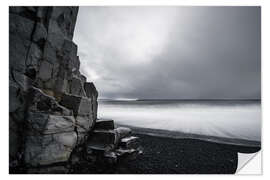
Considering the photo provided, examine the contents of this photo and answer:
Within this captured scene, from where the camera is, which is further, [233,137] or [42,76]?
[233,137]

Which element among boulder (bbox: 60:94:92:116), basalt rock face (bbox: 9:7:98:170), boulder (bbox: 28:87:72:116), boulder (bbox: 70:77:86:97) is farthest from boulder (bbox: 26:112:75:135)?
boulder (bbox: 70:77:86:97)

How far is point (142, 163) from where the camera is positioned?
10.8 ft

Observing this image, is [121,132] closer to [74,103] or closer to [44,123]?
[74,103]

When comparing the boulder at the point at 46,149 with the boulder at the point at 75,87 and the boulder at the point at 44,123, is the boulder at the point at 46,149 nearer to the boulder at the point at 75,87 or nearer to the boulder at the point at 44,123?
the boulder at the point at 44,123

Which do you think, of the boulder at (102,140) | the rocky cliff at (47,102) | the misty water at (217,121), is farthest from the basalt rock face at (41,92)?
the misty water at (217,121)

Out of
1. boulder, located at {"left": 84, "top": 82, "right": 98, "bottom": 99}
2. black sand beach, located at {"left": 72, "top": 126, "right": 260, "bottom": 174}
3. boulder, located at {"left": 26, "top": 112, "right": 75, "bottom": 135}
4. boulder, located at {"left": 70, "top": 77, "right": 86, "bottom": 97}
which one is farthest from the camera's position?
boulder, located at {"left": 84, "top": 82, "right": 98, "bottom": 99}

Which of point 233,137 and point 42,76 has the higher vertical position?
point 42,76

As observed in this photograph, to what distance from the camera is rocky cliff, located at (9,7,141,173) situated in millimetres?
2227

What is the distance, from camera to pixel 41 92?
2449 millimetres

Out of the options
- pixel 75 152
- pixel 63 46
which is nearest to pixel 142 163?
pixel 75 152

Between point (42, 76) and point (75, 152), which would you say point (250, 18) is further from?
point (75, 152)

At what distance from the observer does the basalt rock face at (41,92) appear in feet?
7.30

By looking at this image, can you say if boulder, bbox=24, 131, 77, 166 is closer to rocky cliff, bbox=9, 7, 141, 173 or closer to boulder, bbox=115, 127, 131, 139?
rocky cliff, bbox=9, 7, 141, 173
